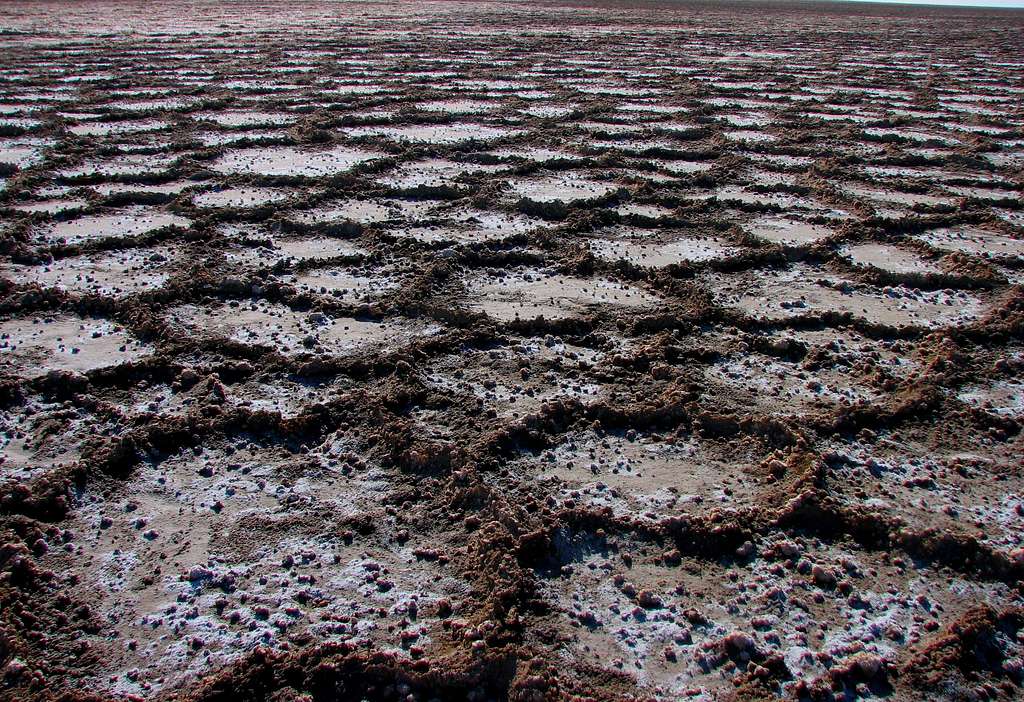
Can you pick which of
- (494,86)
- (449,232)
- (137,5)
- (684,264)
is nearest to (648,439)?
(684,264)

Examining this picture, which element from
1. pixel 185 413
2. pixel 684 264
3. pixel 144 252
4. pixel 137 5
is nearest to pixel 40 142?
pixel 144 252

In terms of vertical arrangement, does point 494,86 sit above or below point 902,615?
above

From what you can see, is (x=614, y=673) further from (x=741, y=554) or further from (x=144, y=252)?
(x=144, y=252)

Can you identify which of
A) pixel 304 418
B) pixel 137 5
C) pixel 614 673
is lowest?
pixel 614 673

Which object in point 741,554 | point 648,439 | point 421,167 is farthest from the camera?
point 421,167

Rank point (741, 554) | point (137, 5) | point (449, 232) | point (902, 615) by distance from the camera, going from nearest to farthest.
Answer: point (902, 615) → point (741, 554) → point (449, 232) → point (137, 5)

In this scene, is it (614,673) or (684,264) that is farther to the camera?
(684,264)

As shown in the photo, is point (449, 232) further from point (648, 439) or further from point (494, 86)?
point (494, 86)
